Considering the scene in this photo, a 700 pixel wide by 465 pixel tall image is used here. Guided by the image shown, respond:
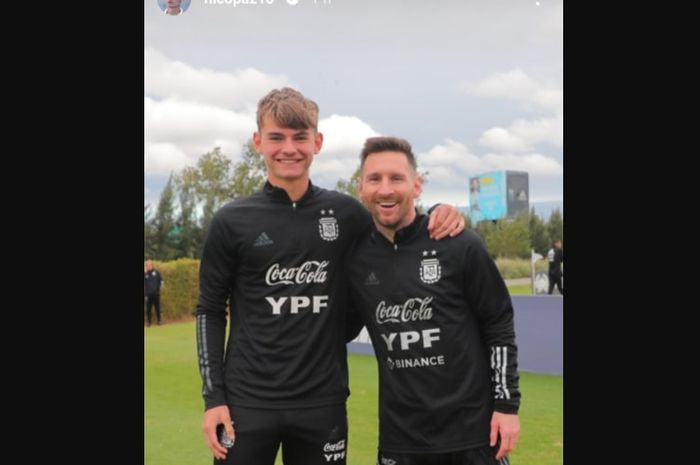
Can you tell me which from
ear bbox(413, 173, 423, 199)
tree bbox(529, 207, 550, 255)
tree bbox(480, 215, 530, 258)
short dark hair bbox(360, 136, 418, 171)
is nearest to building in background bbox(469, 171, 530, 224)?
tree bbox(480, 215, 530, 258)

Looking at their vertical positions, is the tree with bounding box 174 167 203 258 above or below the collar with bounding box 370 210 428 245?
above

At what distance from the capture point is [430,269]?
9.01 feet

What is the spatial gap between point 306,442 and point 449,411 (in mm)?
591

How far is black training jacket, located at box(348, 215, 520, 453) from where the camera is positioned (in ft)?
8.74

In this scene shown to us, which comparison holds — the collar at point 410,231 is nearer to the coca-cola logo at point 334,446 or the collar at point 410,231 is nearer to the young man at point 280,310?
the young man at point 280,310

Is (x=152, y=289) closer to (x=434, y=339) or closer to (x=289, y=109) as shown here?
(x=289, y=109)

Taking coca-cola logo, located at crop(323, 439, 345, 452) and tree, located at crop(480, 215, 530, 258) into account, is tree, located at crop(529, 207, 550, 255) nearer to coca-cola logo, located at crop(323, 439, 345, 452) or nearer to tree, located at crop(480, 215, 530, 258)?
tree, located at crop(480, 215, 530, 258)

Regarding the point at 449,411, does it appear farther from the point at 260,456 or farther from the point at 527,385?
the point at 527,385

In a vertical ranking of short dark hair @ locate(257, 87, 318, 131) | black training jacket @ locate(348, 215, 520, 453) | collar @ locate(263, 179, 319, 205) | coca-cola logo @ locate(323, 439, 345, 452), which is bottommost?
Answer: coca-cola logo @ locate(323, 439, 345, 452)

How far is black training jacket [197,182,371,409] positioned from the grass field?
Answer: 2.50m

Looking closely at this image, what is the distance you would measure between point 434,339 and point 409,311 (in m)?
0.15

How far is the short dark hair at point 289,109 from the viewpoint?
2.80 meters

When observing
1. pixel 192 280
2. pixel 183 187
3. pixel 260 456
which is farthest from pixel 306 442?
pixel 183 187

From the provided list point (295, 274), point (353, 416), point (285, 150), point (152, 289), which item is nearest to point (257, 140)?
point (285, 150)
